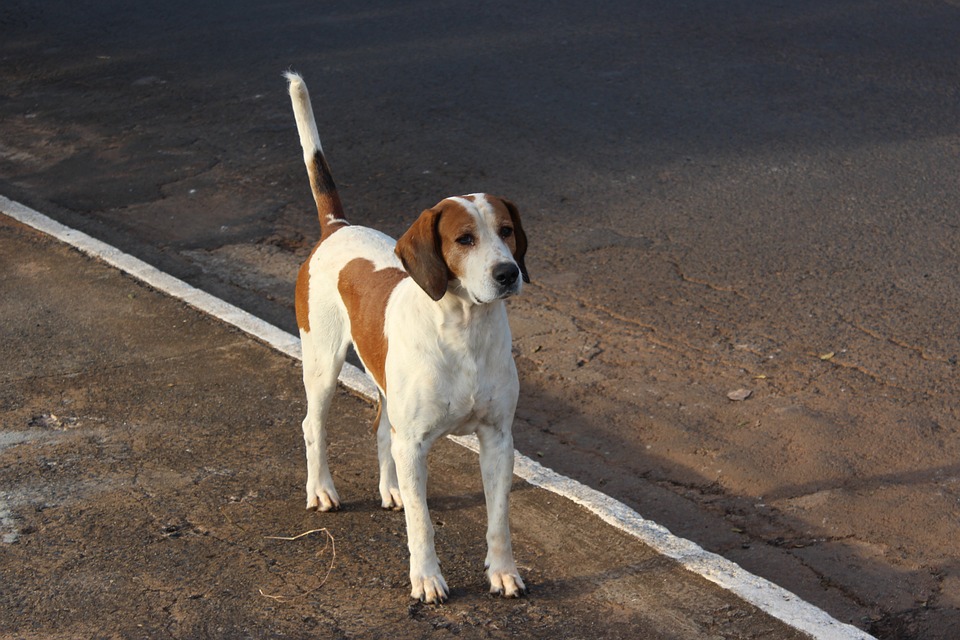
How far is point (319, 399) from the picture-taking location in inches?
201

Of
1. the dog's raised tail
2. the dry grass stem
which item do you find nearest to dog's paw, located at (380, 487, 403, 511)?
the dry grass stem

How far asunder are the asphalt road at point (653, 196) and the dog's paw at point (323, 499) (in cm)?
113

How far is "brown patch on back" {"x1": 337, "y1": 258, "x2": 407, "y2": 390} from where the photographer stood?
4637 millimetres

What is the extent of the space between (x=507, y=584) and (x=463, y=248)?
1.28 meters

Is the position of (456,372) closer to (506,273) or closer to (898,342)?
(506,273)

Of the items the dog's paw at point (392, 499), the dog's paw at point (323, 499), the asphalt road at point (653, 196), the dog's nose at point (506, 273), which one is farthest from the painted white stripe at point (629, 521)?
the dog's nose at point (506, 273)

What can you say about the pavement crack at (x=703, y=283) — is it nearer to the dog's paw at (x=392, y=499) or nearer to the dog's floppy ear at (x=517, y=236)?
the dog's paw at (x=392, y=499)

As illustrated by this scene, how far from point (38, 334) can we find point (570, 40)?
7.02 meters

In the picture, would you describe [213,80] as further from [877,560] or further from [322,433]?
[877,560]

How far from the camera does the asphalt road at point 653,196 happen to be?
5.43 metres

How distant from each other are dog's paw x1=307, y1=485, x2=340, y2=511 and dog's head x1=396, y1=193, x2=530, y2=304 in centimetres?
141

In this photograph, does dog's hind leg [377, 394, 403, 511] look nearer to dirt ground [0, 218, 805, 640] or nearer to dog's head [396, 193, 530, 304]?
dirt ground [0, 218, 805, 640]

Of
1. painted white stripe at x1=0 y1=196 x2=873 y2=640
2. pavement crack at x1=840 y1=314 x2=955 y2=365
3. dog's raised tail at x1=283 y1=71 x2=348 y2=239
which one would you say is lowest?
painted white stripe at x1=0 y1=196 x2=873 y2=640

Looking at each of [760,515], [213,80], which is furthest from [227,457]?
[213,80]
